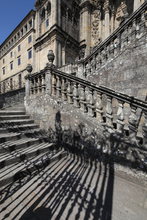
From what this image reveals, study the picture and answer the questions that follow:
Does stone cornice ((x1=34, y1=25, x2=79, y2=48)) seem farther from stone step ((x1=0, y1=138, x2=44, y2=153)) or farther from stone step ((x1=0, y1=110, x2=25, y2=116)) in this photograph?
stone step ((x1=0, y1=138, x2=44, y2=153))

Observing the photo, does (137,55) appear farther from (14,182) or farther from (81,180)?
(14,182)

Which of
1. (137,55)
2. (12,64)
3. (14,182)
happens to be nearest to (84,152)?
(14,182)

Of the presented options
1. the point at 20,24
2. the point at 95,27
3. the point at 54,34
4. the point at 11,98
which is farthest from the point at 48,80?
the point at 20,24

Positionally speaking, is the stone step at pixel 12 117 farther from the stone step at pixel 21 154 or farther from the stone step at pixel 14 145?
the stone step at pixel 21 154

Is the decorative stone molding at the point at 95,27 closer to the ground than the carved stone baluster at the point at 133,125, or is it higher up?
higher up

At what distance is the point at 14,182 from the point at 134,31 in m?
6.16

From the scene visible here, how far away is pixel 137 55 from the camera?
4840 millimetres

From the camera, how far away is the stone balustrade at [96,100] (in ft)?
10.0

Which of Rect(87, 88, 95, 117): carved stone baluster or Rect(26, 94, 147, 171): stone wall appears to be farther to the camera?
Rect(87, 88, 95, 117): carved stone baluster

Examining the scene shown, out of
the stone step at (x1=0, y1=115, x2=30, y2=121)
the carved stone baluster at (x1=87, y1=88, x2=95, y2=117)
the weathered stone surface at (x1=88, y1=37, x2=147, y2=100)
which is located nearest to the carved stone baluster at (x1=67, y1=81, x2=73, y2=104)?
the carved stone baluster at (x1=87, y1=88, x2=95, y2=117)

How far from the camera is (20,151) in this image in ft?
11.6

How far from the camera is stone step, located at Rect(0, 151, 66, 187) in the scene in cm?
260

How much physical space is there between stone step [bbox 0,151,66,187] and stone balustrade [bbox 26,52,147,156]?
5.74 feet

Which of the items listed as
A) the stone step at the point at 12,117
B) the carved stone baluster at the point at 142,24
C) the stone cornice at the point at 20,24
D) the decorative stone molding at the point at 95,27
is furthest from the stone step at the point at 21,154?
the stone cornice at the point at 20,24
